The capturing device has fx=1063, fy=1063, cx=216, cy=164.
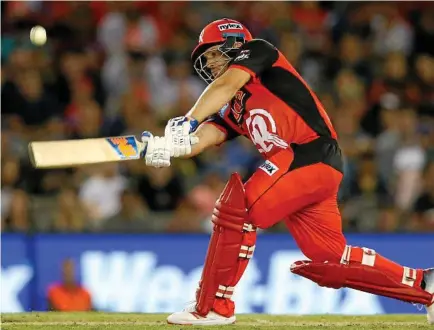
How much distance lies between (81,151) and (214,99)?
89cm

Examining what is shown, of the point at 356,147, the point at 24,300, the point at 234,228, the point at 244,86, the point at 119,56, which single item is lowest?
the point at 24,300

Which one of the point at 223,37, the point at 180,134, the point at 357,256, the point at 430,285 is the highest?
the point at 223,37

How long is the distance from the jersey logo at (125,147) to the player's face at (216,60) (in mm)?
822

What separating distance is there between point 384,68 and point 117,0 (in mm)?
3803

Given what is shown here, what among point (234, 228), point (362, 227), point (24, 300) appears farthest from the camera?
point (362, 227)

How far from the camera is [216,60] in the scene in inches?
280

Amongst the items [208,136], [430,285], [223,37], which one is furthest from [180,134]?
[430,285]

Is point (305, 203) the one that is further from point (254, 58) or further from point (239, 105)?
point (254, 58)

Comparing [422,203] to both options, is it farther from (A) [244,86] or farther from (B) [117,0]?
(A) [244,86]

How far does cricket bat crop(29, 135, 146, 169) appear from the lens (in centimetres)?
641

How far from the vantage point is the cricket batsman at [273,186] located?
6.73m

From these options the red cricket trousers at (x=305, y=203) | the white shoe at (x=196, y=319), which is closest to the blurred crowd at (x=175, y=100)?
the white shoe at (x=196, y=319)

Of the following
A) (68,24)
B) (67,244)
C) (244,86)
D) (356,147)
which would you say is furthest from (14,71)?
(244,86)

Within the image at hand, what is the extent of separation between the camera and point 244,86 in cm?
694
